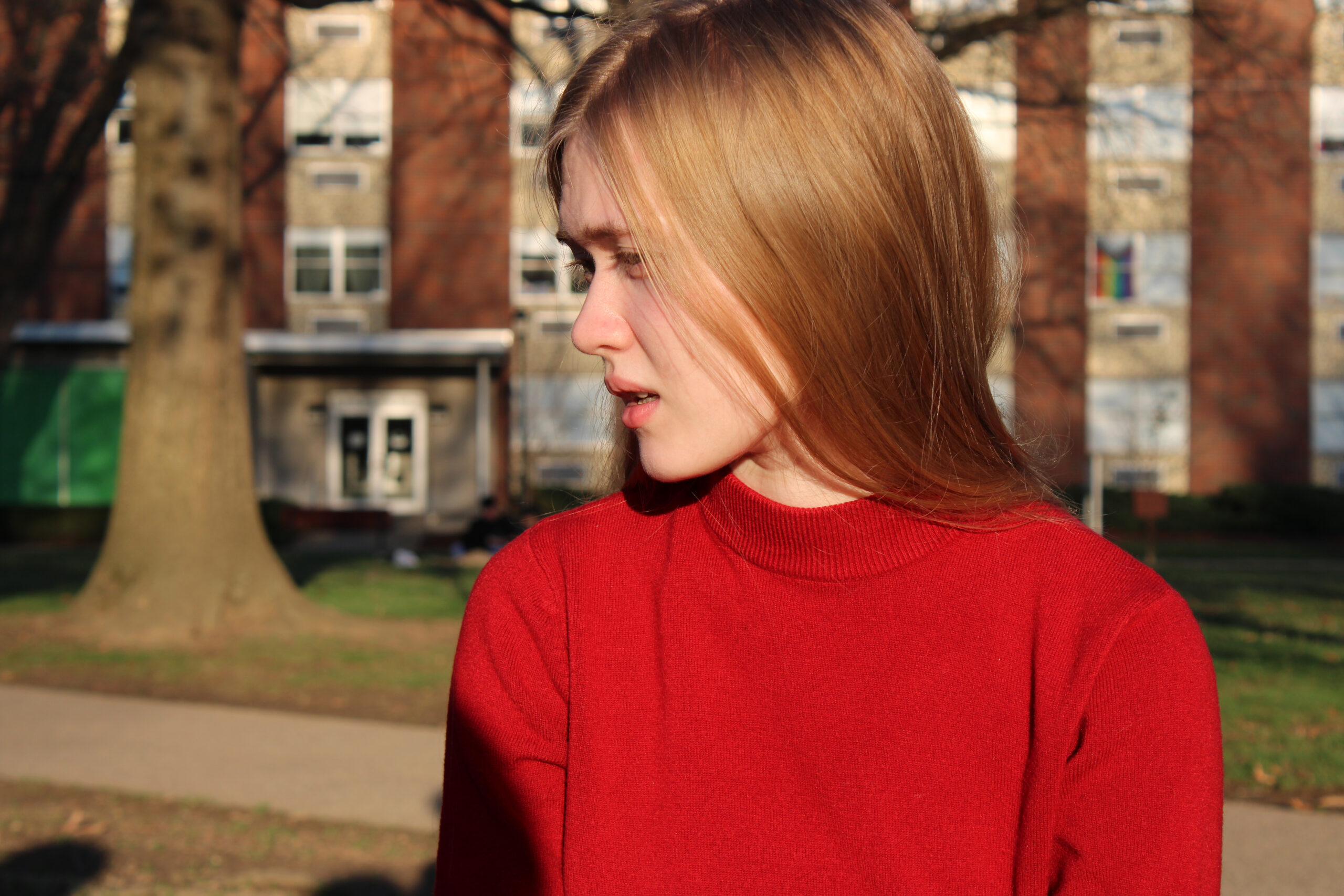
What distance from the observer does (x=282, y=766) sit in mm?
5469

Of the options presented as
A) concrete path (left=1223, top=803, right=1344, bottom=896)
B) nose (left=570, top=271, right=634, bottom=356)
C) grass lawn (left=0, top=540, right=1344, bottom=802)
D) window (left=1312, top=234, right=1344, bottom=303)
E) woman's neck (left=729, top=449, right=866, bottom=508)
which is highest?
window (left=1312, top=234, right=1344, bottom=303)

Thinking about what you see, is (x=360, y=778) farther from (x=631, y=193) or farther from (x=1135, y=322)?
(x=1135, y=322)

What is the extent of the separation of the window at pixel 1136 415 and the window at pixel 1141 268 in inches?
84.6

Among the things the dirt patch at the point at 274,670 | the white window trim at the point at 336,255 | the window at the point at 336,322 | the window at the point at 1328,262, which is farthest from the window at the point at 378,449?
the window at the point at 1328,262

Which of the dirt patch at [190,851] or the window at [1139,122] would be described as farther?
the window at [1139,122]

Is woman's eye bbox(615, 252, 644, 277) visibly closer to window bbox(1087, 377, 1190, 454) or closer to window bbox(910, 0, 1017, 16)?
window bbox(910, 0, 1017, 16)

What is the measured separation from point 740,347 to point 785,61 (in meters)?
0.32

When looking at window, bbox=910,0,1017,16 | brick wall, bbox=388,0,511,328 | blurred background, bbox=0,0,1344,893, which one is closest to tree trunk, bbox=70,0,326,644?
blurred background, bbox=0,0,1344,893

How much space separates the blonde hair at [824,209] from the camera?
4.10 ft

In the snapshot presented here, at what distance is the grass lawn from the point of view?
5961 mm

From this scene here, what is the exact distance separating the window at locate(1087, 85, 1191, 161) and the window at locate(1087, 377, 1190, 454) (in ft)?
18.6

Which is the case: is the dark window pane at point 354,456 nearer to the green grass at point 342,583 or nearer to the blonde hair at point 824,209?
the green grass at point 342,583

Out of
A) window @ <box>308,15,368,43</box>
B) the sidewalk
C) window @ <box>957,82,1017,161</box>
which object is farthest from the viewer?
window @ <box>308,15,368,43</box>

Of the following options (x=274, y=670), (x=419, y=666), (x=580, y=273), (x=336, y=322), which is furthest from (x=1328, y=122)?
(x=580, y=273)
